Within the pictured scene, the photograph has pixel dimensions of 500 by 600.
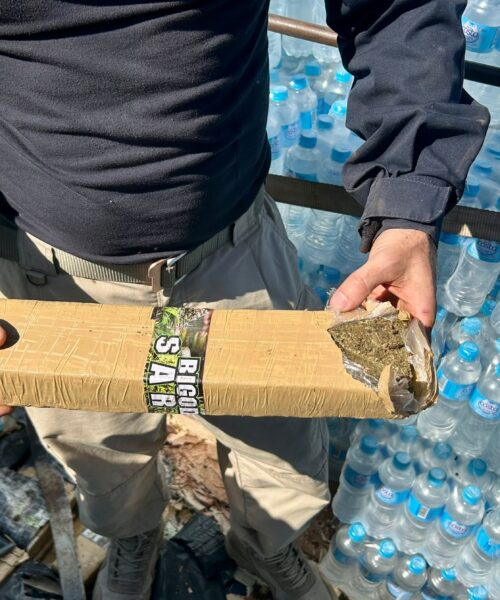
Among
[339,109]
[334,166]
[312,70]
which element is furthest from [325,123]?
[312,70]

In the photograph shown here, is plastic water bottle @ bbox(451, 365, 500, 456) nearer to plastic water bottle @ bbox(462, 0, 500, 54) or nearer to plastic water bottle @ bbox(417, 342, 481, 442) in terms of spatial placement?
plastic water bottle @ bbox(417, 342, 481, 442)

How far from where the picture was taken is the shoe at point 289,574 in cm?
233

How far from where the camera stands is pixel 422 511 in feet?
8.34

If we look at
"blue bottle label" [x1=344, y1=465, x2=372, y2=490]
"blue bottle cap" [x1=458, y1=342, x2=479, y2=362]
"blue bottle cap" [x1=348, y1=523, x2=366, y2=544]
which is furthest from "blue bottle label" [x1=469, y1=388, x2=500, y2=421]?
"blue bottle cap" [x1=348, y1=523, x2=366, y2=544]

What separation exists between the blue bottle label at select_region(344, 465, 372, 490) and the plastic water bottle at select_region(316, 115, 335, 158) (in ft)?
4.50

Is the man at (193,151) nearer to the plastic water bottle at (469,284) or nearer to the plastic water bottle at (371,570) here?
the plastic water bottle at (469,284)

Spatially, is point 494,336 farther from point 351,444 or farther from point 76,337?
point 76,337

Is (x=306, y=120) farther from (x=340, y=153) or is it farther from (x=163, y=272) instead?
(x=163, y=272)

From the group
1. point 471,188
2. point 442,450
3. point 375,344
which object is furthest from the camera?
point 442,450

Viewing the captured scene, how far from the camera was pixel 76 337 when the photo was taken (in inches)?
50.6

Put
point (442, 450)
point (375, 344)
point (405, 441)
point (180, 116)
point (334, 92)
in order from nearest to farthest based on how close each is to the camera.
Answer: point (375, 344) < point (180, 116) < point (442, 450) < point (405, 441) < point (334, 92)

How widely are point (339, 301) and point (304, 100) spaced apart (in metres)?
1.77

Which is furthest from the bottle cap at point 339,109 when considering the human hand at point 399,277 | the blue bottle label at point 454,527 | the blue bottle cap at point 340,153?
the blue bottle label at point 454,527

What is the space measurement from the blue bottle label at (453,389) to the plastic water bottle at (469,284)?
0.29m
